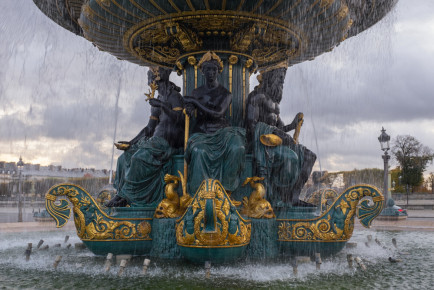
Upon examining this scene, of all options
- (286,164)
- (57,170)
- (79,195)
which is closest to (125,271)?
(79,195)

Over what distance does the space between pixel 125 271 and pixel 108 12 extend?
4.03 m

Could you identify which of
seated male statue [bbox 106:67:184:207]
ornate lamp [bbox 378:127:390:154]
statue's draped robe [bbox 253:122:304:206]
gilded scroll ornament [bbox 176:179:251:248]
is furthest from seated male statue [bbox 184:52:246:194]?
ornate lamp [bbox 378:127:390:154]

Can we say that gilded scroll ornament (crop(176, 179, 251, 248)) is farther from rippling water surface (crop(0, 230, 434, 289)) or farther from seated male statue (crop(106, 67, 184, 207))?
seated male statue (crop(106, 67, 184, 207))

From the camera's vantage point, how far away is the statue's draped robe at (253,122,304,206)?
6.42 m

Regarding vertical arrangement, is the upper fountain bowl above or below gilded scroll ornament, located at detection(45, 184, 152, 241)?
above

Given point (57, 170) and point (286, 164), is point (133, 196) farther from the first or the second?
point (57, 170)

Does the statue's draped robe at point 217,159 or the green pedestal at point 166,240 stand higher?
the statue's draped robe at point 217,159

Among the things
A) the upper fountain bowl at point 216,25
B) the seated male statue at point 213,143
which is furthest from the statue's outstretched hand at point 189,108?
the upper fountain bowl at point 216,25

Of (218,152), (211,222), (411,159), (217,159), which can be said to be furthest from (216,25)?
(411,159)

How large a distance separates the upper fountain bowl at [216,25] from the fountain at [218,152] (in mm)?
23

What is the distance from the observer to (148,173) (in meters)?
6.57

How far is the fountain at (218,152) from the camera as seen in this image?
19.0 feet

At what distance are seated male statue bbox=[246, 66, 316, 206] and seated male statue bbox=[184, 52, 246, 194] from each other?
16.1 inches

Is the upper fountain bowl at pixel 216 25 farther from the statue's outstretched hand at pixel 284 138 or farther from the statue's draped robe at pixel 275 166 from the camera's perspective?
the statue's draped robe at pixel 275 166
